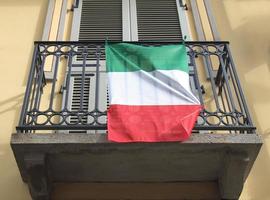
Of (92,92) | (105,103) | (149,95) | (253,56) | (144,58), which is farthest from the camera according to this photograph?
(253,56)

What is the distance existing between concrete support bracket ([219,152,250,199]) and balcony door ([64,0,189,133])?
103 inches

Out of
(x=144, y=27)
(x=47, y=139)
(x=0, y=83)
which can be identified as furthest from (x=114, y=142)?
(x=144, y=27)

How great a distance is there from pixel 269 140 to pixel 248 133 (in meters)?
1.06

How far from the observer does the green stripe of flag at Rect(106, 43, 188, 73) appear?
21.1ft

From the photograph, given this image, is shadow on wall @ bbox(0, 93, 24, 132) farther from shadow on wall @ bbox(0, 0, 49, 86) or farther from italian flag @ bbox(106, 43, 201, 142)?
italian flag @ bbox(106, 43, 201, 142)

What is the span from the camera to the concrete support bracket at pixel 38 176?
5672 millimetres

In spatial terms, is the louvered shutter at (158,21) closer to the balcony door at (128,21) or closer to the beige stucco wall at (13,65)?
the balcony door at (128,21)

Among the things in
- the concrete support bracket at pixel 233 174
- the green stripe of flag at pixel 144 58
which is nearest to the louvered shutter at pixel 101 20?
the green stripe of flag at pixel 144 58

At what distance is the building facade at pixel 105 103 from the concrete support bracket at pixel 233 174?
0.03 feet

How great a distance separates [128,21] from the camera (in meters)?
8.50

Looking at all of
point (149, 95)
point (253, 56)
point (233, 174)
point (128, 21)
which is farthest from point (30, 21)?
point (233, 174)

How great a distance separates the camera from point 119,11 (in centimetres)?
869

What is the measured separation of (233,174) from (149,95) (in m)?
1.20

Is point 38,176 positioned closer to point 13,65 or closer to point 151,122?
point 151,122
